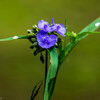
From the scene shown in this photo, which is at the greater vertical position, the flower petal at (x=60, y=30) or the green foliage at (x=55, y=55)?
the flower petal at (x=60, y=30)

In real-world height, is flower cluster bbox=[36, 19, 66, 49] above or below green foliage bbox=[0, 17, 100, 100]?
above

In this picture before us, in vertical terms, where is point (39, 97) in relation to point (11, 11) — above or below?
below

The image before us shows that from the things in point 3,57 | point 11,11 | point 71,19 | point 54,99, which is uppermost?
point 11,11

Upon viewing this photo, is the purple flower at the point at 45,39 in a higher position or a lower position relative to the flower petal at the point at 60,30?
lower

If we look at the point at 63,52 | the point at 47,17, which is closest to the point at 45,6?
the point at 47,17

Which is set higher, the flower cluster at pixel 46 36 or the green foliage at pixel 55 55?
the flower cluster at pixel 46 36

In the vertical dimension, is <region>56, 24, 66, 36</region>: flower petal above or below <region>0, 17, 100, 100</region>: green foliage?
above

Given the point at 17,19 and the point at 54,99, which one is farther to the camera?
the point at 17,19

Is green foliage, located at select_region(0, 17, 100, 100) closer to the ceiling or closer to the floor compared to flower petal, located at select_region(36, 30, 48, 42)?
closer to the floor

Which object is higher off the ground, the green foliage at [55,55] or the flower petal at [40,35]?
the flower petal at [40,35]

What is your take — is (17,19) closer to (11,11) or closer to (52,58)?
(11,11)

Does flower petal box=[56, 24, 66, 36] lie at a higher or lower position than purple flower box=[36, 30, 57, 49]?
higher
